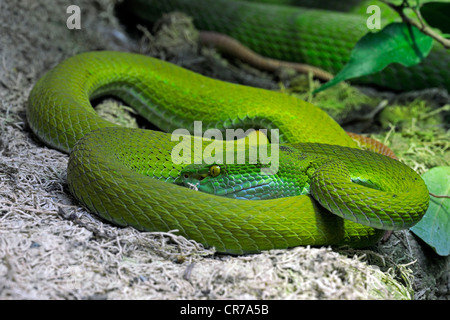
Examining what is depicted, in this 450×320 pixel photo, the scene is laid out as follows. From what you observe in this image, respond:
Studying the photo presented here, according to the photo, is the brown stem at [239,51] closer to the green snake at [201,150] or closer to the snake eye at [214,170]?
the green snake at [201,150]

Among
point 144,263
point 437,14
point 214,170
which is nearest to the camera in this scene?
point 144,263

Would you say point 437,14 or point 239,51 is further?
point 239,51

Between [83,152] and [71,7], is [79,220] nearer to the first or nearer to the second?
[83,152]

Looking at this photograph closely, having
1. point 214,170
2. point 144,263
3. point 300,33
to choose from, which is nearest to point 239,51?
point 300,33

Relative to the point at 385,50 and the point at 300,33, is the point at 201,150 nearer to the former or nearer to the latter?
the point at 385,50
